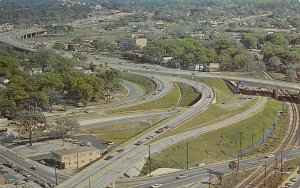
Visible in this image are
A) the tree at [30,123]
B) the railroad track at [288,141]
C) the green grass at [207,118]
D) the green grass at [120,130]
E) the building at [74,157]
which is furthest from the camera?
the green grass at [207,118]

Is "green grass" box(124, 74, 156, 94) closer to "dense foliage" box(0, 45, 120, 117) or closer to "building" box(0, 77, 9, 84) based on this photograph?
"dense foliage" box(0, 45, 120, 117)

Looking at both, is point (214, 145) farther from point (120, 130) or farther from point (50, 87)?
point (50, 87)

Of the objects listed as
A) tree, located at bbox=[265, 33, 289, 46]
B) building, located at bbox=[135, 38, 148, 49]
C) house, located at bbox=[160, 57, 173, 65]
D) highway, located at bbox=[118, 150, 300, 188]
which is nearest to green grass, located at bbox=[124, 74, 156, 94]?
house, located at bbox=[160, 57, 173, 65]

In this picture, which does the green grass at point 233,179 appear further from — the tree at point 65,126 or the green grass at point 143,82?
the green grass at point 143,82

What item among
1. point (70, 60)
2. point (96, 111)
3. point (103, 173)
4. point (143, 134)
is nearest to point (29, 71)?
point (70, 60)

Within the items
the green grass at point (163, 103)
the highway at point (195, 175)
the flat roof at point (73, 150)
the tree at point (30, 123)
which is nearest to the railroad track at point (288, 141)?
the highway at point (195, 175)

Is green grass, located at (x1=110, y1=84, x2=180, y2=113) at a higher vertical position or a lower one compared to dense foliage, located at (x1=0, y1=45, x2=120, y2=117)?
lower

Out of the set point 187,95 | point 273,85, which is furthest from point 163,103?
point 273,85
